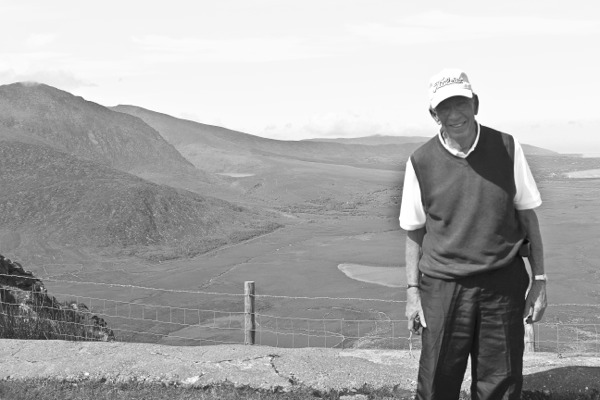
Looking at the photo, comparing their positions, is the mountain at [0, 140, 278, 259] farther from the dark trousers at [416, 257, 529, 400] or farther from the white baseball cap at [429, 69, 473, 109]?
the white baseball cap at [429, 69, 473, 109]

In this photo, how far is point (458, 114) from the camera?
423 cm

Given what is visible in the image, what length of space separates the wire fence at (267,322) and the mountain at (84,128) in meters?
57.8

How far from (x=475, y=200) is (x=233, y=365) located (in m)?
3.95

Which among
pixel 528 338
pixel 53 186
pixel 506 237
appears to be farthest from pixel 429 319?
pixel 53 186

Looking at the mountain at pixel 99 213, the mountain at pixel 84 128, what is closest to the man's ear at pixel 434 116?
the mountain at pixel 99 213

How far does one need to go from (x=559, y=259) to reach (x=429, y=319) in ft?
106

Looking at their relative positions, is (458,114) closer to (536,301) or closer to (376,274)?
(536,301)

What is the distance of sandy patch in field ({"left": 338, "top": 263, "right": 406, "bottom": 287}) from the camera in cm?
3100

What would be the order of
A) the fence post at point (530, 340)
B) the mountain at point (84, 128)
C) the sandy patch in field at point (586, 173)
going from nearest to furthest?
the fence post at point (530, 340)
the mountain at point (84, 128)
the sandy patch in field at point (586, 173)

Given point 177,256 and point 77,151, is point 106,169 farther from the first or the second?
point 77,151

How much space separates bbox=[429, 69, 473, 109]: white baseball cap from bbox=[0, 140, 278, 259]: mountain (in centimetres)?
4009

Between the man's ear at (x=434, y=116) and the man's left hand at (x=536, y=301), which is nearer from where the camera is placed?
the man's ear at (x=434, y=116)

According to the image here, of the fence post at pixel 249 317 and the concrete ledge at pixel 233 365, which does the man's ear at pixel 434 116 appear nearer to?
the concrete ledge at pixel 233 365

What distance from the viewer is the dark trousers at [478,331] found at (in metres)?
4.36
